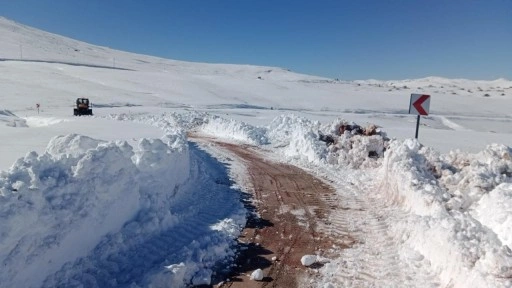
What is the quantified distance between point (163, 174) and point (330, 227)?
378 cm

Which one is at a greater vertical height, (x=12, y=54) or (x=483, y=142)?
(x=12, y=54)

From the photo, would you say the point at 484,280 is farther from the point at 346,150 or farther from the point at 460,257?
the point at 346,150

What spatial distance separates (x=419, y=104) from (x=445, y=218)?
454cm

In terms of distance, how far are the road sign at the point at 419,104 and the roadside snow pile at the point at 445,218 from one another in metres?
1.02

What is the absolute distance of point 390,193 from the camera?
10047 millimetres

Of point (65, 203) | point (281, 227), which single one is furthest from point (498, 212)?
point (65, 203)

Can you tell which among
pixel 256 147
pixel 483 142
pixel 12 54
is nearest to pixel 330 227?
pixel 256 147

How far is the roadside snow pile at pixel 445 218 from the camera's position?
5211 millimetres

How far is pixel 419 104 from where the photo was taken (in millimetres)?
10367

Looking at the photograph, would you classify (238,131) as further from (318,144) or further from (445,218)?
(445,218)

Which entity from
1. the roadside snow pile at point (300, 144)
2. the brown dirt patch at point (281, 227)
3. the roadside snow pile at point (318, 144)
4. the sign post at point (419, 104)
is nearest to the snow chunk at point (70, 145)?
the brown dirt patch at point (281, 227)

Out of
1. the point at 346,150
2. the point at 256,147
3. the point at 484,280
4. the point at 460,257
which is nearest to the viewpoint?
the point at 484,280

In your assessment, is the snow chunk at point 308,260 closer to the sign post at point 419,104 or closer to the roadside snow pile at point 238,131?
the sign post at point 419,104

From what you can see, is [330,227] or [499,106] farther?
[499,106]
